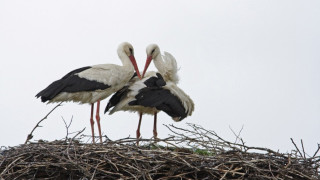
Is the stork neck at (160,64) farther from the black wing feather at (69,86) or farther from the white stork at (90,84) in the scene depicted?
the black wing feather at (69,86)

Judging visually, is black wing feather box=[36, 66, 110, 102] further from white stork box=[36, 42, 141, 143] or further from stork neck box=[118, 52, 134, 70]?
stork neck box=[118, 52, 134, 70]

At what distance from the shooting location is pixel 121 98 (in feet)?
35.7

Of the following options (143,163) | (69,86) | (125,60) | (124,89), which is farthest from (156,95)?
(143,163)

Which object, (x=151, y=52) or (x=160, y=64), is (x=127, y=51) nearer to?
(x=151, y=52)

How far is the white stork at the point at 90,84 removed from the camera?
1026 cm

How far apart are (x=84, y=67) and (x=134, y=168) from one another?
3.77m

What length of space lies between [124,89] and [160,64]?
771 millimetres

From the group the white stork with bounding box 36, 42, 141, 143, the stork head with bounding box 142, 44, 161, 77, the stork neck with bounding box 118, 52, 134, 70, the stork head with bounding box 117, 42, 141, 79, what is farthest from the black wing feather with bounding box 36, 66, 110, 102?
the stork head with bounding box 142, 44, 161, 77

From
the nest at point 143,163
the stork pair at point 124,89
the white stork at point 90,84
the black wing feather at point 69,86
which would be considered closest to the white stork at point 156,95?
the stork pair at point 124,89

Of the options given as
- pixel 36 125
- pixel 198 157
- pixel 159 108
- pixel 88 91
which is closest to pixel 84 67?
pixel 88 91

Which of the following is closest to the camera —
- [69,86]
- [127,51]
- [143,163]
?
[143,163]

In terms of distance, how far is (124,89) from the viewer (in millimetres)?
10930

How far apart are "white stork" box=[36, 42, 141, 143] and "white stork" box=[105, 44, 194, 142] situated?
0.17 meters

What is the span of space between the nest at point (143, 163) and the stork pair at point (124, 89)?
8.24 feet
